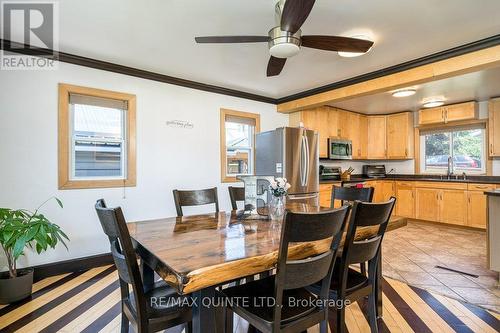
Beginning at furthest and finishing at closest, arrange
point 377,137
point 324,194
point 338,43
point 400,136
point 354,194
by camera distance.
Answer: point 377,137
point 400,136
point 324,194
point 354,194
point 338,43

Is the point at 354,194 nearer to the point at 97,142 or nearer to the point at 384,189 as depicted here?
the point at 97,142

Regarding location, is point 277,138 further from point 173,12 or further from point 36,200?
point 36,200

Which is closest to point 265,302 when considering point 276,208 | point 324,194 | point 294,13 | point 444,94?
point 276,208

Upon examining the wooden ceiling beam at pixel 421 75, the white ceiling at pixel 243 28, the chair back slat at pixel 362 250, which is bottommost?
the chair back slat at pixel 362 250

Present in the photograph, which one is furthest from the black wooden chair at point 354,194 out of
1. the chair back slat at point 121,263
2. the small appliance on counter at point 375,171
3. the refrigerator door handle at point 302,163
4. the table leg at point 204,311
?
the small appliance on counter at point 375,171

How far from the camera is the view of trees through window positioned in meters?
5.04

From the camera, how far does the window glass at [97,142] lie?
117 inches

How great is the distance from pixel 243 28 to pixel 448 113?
4.67 m

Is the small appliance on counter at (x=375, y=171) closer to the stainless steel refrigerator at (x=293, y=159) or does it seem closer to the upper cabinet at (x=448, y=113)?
the upper cabinet at (x=448, y=113)

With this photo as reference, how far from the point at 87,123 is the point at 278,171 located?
2568mm

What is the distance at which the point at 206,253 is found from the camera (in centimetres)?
117

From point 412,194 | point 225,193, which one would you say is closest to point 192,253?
point 225,193

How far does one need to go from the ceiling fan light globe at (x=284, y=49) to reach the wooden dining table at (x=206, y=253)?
1.27 m

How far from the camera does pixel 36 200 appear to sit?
8.80ft
